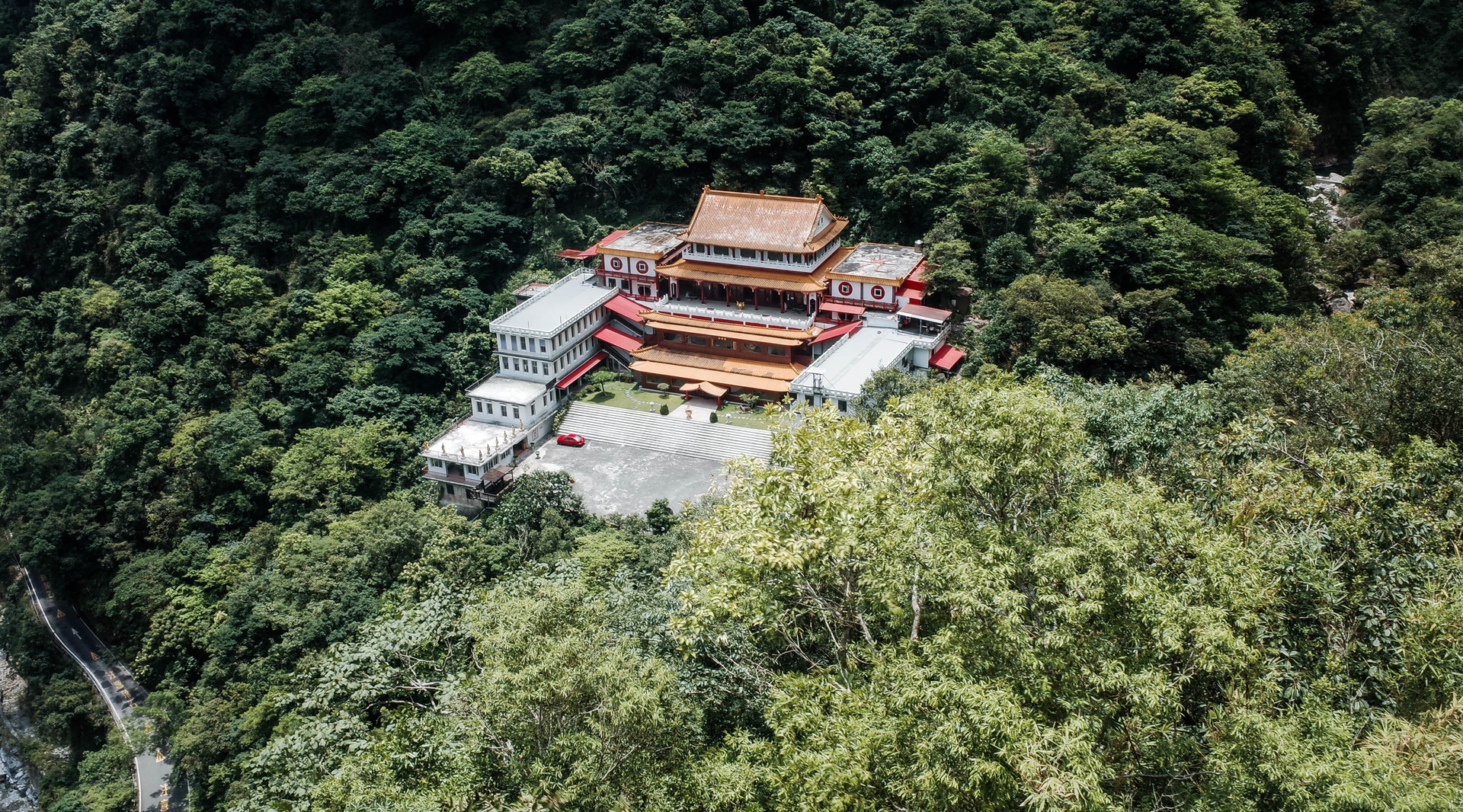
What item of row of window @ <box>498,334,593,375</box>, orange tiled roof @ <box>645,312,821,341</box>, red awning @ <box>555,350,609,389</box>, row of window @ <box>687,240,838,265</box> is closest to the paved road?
row of window @ <box>498,334,593,375</box>

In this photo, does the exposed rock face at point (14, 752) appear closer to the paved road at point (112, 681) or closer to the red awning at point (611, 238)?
the paved road at point (112, 681)

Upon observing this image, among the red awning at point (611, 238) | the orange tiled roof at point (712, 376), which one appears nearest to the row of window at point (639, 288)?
the red awning at point (611, 238)

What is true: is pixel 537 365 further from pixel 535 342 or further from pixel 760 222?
pixel 760 222

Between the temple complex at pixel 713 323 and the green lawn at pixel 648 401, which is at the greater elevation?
the temple complex at pixel 713 323

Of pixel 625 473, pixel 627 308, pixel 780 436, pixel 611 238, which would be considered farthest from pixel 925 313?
pixel 780 436

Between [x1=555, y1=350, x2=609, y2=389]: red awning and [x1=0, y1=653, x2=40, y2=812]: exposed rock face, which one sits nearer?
[x1=0, y1=653, x2=40, y2=812]: exposed rock face

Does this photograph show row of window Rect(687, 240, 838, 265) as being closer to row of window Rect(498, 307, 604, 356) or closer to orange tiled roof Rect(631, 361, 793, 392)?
orange tiled roof Rect(631, 361, 793, 392)
